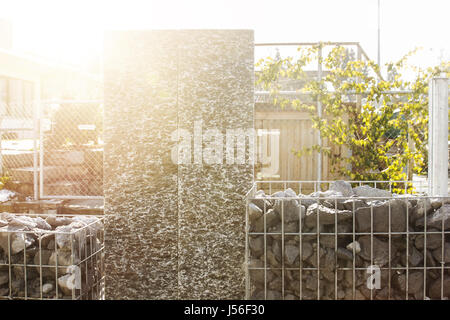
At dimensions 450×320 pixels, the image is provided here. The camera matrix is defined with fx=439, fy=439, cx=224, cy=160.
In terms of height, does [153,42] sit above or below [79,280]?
above

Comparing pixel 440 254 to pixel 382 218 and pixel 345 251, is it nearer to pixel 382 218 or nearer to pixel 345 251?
pixel 382 218

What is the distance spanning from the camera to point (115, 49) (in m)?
2.56

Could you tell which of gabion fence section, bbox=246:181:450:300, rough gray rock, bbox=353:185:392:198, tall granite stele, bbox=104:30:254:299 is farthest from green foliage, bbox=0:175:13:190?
rough gray rock, bbox=353:185:392:198

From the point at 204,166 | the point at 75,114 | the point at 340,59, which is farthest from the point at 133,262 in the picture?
the point at 75,114

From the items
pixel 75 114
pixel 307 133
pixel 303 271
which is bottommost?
pixel 303 271

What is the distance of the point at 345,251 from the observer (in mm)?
2553

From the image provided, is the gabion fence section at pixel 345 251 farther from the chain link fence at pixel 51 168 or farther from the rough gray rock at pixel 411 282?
the chain link fence at pixel 51 168

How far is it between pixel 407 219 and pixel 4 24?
1419cm

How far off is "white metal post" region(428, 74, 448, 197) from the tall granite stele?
1.39 metres

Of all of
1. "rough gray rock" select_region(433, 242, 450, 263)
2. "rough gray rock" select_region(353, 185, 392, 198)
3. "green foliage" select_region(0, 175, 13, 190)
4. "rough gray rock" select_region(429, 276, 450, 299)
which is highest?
"rough gray rock" select_region(353, 185, 392, 198)

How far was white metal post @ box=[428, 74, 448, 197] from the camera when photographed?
9.87ft

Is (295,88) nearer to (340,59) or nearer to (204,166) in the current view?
(340,59)

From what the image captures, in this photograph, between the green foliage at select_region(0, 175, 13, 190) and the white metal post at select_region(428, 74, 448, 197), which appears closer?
the white metal post at select_region(428, 74, 448, 197)

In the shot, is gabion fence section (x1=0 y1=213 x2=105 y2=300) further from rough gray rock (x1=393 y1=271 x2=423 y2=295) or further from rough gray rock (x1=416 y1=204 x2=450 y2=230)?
rough gray rock (x1=416 y1=204 x2=450 y2=230)
